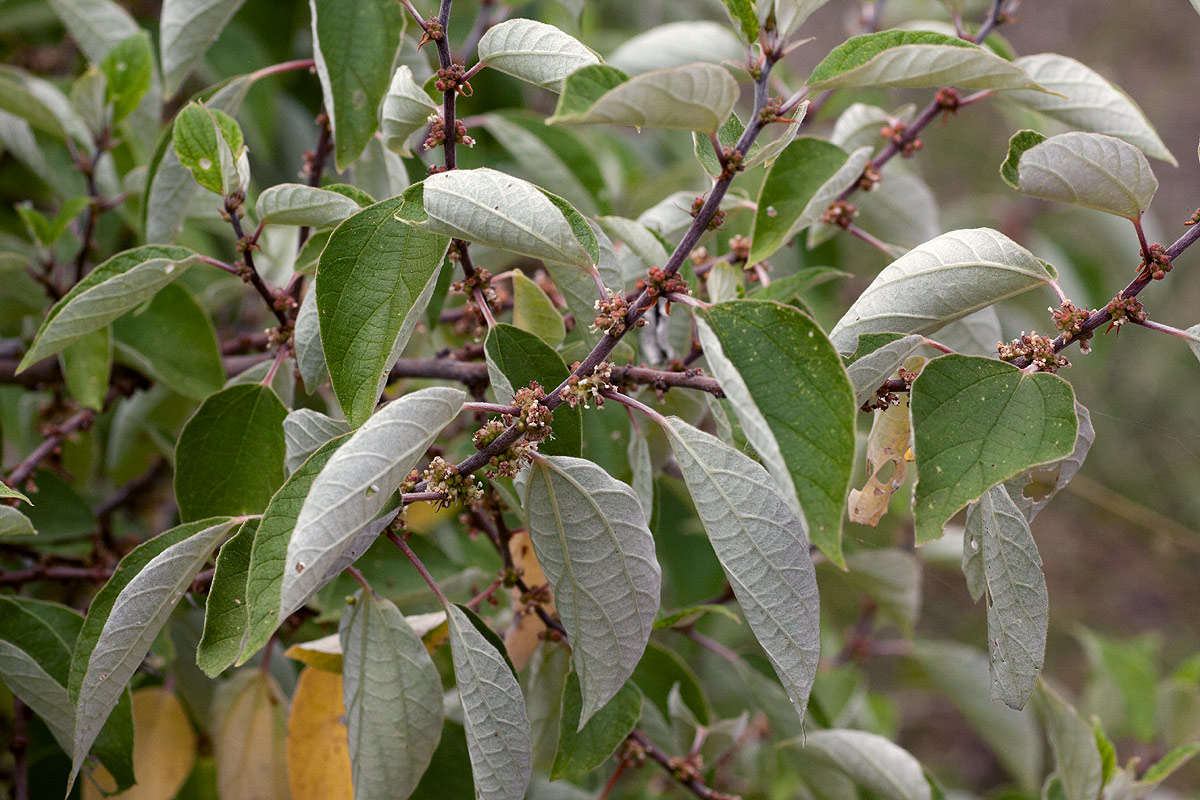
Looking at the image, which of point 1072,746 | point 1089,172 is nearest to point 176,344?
point 1089,172

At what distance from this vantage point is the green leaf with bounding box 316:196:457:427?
531mm

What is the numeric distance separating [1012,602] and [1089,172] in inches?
9.9

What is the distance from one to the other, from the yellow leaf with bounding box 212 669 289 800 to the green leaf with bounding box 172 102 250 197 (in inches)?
17.1

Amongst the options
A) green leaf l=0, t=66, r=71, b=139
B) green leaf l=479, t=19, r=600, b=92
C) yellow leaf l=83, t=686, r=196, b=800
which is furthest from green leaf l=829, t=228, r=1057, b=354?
green leaf l=0, t=66, r=71, b=139

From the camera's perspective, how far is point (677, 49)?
3.62ft

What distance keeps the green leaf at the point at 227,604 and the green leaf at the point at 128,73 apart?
54 centimetres

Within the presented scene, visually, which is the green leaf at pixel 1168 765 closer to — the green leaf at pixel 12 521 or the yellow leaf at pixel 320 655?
the yellow leaf at pixel 320 655

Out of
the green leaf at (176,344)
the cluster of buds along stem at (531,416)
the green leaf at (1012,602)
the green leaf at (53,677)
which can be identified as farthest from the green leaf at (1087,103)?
the green leaf at (53,677)

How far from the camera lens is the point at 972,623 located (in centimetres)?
292

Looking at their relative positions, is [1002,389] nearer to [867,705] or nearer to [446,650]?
[446,650]

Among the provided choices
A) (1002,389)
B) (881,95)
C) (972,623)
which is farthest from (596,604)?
(972,623)

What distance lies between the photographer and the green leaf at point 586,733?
2.13 ft

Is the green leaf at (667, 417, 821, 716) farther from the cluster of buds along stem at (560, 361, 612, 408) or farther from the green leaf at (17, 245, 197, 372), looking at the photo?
the green leaf at (17, 245, 197, 372)

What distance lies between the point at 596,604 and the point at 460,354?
0.35 metres
